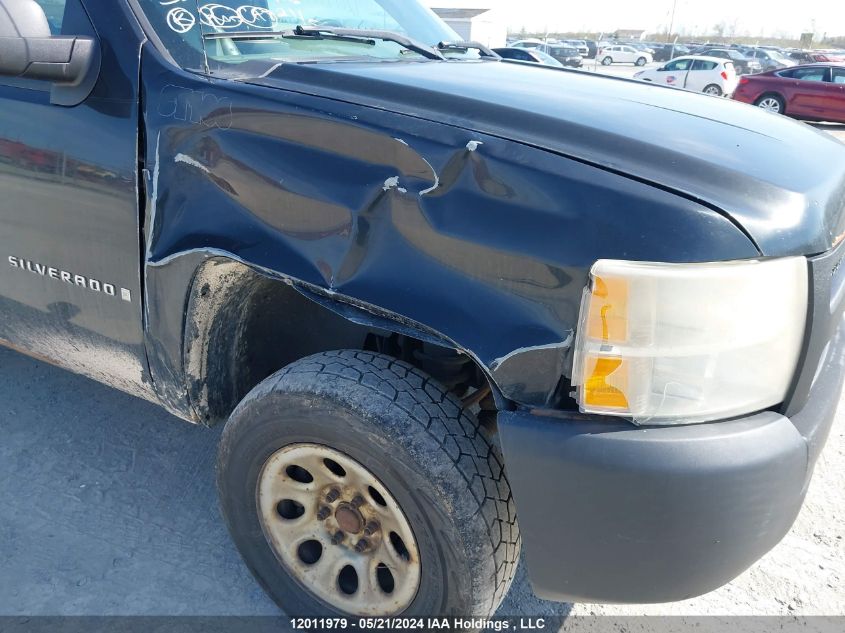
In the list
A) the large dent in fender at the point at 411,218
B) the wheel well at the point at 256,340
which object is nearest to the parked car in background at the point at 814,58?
the wheel well at the point at 256,340

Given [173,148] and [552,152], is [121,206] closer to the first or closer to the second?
[173,148]

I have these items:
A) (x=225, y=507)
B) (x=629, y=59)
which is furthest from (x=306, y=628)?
(x=629, y=59)

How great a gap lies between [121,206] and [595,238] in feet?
4.28

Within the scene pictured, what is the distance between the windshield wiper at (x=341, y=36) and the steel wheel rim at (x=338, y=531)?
1215mm

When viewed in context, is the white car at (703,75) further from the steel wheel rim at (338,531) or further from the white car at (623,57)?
the white car at (623,57)

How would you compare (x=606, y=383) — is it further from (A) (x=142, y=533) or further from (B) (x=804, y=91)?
(B) (x=804, y=91)

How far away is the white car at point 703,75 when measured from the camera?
1977cm

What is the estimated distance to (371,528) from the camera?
1882mm

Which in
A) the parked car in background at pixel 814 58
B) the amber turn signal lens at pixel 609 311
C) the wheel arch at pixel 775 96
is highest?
the parked car in background at pixel 814 58

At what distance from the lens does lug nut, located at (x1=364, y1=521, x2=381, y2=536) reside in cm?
188

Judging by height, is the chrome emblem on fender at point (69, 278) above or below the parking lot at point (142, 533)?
above

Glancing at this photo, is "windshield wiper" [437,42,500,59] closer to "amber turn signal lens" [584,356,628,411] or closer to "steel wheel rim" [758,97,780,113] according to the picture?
"amber turn signal lens" [584,356,628,411]

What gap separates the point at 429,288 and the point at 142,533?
1.60 m

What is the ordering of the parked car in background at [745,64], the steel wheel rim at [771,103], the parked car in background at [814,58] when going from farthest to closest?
1. the parked car in background at [814,58]
2. the parked car in background at [745,64]
3. the steel wheel rim at [771,103]
